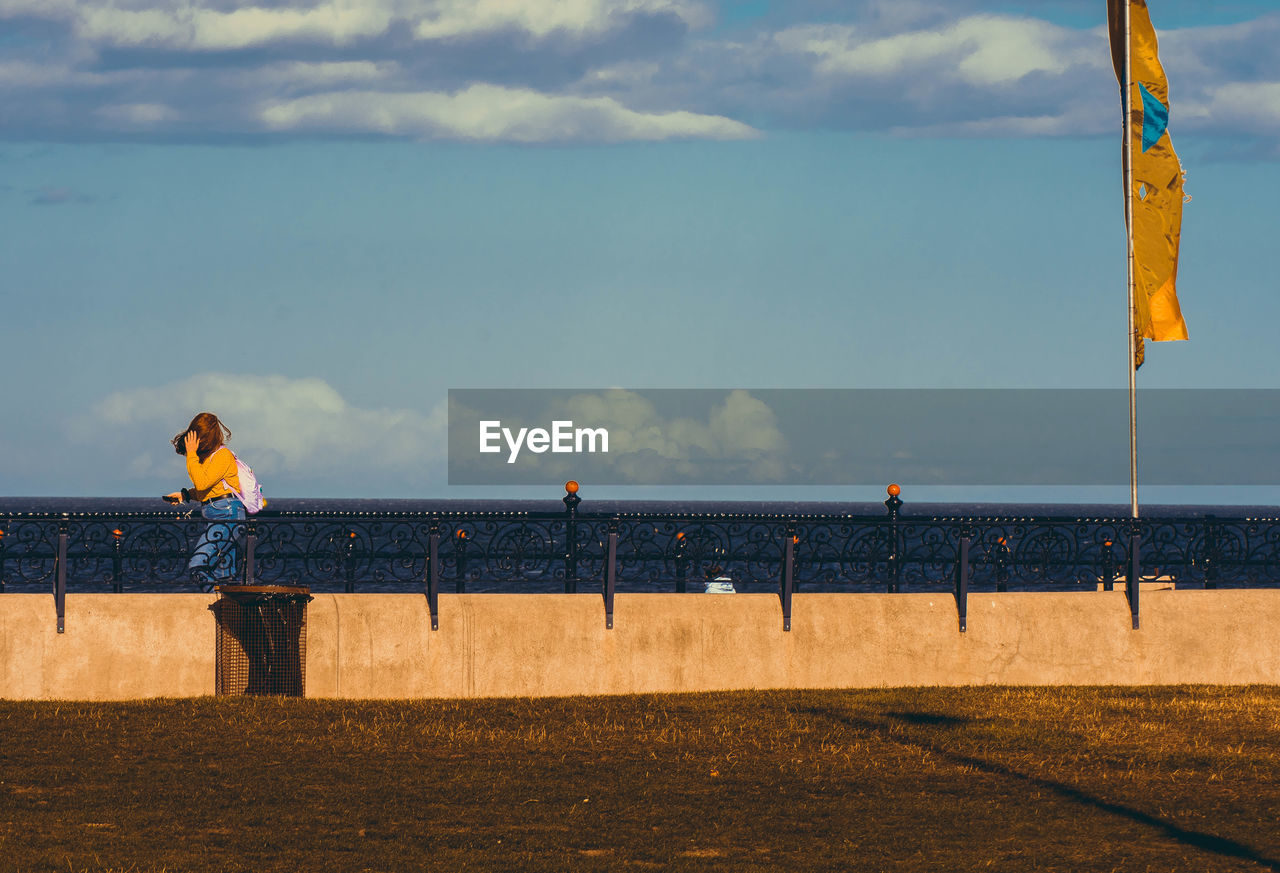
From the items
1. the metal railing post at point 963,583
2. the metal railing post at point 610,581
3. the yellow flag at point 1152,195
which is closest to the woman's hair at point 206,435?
the metal railing post at point 610,581

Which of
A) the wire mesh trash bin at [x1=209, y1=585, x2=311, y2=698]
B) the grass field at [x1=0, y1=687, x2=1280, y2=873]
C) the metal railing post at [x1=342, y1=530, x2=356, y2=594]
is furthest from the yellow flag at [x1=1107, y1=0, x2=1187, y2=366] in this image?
the wire mesh trash bin at [x1=209, y1=585, x2=311, y2=698]

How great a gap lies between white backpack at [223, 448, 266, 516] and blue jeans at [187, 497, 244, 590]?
114mm

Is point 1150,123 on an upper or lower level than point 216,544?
upper

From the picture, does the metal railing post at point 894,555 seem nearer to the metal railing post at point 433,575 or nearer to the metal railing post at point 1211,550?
the metal railing post at point 1211,550

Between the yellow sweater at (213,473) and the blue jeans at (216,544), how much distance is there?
0.43ft

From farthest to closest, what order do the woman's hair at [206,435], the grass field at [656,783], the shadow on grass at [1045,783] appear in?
the woman's hair at [206,435], the shadow on grass at [1045,783], the grass field at [656,783]

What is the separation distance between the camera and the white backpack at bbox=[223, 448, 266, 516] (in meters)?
13.5

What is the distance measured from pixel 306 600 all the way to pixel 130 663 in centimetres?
164

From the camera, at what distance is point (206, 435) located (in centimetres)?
1320

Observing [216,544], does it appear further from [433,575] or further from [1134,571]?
[1134,571]

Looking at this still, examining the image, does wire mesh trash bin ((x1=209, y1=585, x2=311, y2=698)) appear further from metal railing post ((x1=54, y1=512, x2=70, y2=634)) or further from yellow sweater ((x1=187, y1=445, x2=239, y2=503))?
metal railing post ((x1=54, y1=512, x2=70, y2=634))

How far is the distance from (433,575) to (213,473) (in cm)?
212

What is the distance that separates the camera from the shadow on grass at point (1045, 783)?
26.0 feet

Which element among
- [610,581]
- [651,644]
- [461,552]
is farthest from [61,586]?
[651,644]
